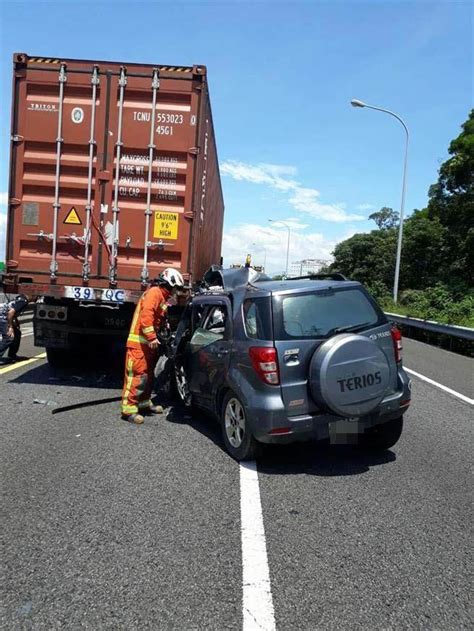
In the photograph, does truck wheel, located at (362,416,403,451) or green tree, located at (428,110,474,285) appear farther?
green tree, located at (428,110,474,285)

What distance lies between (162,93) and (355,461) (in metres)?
5.32

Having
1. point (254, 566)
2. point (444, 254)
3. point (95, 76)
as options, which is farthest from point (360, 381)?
point (444, 254)

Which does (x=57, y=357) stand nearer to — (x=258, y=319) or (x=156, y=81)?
(x=156, y=81)

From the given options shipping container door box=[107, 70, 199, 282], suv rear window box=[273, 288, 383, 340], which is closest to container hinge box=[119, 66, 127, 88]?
shipping container door box=[107, 70, 199, 282]

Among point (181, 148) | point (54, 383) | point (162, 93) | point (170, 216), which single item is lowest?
point (54, 383)

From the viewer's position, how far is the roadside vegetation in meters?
20.7

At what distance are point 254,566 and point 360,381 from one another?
1.79 meters

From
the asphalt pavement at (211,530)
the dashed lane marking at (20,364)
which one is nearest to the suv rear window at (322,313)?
the asphalt pavement at (211,530)

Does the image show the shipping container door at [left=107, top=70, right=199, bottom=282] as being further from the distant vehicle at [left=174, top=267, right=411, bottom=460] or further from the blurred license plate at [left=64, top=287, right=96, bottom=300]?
the distant vehicle at [left=174, top=267, right=411, bottom=460]

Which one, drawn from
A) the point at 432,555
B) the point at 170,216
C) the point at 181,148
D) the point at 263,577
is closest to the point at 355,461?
the point at 432,555

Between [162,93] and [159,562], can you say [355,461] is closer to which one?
[159,562]

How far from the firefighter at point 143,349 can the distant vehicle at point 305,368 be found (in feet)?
3.80

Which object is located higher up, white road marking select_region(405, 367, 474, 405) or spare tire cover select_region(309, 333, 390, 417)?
spare tire cover select_region(309, 333, 390, 417)

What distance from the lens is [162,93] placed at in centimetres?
720
